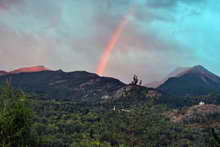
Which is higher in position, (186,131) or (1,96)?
(1,96)

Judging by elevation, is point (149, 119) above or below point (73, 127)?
above

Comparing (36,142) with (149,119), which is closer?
(149,119)

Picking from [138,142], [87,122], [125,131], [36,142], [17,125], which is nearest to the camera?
[138,142]

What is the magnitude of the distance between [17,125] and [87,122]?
144898mm

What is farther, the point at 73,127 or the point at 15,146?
the point at 73,127

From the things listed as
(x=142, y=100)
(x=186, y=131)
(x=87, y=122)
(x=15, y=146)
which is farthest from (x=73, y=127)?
(x=142, y=100)

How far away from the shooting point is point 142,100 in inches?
1410

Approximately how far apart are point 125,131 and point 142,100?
504 centimetres

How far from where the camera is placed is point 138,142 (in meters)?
28.6

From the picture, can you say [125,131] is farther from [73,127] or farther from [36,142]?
[73,127]

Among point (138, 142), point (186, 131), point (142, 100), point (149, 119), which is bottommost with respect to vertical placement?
point (186, 131)

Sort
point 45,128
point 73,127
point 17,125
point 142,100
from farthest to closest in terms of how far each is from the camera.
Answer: point 73,127 < point 45,128 < point 17,125 < point 142,100

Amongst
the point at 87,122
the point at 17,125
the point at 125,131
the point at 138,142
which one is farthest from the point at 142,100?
the point at 87,122

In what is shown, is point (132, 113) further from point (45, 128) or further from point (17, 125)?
point (45, 128)
